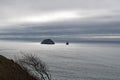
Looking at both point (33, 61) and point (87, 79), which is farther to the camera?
point (87, 79)

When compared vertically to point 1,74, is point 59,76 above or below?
below

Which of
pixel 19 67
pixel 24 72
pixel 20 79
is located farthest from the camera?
pixel 19 67

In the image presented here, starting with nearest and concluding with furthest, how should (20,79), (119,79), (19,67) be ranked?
(20,79) < (19,67) < (119,79)

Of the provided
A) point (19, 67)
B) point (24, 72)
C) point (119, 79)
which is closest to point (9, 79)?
point (24, 72)

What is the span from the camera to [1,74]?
98.9 feet

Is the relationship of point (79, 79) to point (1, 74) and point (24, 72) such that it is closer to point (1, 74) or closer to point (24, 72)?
point (24, 72)

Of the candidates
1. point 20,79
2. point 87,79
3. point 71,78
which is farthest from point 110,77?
point 20,79

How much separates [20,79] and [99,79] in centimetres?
3233

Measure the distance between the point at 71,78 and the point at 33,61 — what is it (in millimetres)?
28542

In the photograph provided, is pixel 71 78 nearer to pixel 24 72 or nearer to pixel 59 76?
pixel 59 76

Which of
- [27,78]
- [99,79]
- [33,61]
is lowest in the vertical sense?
[99,79]

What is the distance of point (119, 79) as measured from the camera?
2253 inches

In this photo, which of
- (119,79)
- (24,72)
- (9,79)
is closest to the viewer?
(9,79)

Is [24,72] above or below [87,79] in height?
above
